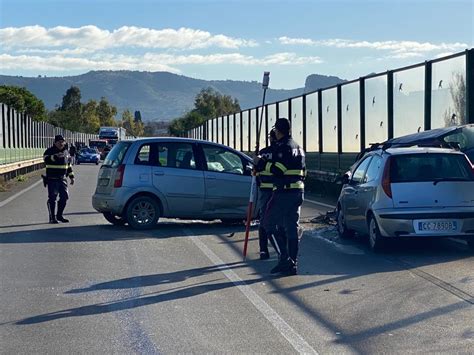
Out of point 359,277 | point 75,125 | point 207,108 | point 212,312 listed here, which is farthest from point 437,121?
point 75,125

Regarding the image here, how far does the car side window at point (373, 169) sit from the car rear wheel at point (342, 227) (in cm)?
120

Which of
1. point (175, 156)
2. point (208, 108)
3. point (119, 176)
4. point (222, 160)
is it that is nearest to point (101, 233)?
point (119, 176)

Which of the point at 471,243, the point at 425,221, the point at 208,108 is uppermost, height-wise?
the point at 208,108

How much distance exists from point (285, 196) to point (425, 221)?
255cm

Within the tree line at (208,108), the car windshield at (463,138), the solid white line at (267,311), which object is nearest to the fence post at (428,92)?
the car windshield at (463,138)

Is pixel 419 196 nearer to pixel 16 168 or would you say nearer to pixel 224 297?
pixel 224 297

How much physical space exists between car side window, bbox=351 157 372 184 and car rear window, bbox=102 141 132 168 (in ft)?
14.5

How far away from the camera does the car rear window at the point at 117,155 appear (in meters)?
16.0

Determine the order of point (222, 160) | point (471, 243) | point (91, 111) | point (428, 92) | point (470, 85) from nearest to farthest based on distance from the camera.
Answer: point (471, 243) < point (222, 160) < point (470, 85) < point (428, 92) < point (91, 111)

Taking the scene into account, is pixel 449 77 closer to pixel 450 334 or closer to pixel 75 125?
pixel 450 334

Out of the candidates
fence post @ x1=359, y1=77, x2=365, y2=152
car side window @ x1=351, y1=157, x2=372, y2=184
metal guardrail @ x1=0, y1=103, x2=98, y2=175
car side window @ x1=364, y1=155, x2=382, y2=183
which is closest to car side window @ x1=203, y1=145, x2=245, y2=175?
car side window @ x1=351, y1=157, x2=372, y2=184

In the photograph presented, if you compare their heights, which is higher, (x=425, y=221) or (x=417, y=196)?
(x=417, y=196)

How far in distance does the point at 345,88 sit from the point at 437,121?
7956 millimetres

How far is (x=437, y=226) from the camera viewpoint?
40.1 ft
